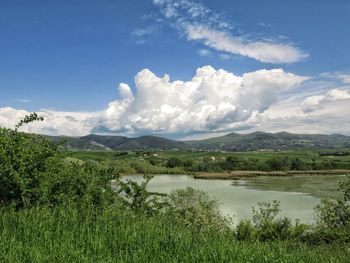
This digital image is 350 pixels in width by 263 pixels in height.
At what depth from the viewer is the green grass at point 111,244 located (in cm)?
743

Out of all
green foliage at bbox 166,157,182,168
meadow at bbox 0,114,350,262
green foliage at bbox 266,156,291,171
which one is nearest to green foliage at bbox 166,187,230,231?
meadow at bbox 0,114,350,262

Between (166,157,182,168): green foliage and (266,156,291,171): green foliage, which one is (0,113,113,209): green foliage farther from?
(166,157,182,168): green foliage

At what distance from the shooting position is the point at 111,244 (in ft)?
27.8

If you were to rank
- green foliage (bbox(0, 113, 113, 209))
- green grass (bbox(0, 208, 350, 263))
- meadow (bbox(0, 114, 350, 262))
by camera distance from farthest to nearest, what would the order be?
green foliage (bbox(0, 113, 113, 209)), meadow (bbox(0, 114, 350, 262)), green grass (bbox(0, 208, 350, 263))

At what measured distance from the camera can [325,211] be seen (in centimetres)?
3556

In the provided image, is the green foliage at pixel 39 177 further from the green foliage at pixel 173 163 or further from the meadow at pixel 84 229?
the green foliage at pixel 173 163

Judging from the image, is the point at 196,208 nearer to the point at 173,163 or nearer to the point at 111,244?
the point at 111,244

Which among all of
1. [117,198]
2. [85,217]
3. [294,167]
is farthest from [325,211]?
[294,167]

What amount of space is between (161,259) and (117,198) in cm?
1152

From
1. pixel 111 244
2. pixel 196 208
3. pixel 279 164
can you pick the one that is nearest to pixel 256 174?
pixel 279 164

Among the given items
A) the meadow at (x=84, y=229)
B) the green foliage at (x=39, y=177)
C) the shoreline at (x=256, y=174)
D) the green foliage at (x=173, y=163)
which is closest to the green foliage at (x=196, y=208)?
the meadow at (x=84, y=229)

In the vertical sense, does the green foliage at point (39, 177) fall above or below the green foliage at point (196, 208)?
above

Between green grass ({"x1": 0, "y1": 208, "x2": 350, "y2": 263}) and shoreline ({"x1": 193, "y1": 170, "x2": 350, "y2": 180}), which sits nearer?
green grass ({"x1": 0, "y1": 208, "x2": 350, "y2": 263})

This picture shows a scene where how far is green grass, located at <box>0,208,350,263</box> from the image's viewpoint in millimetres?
7434
